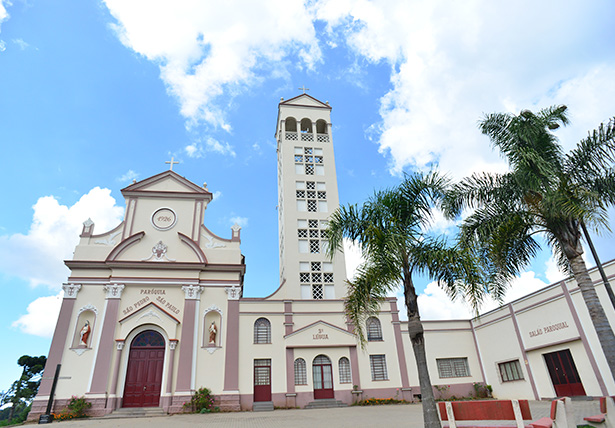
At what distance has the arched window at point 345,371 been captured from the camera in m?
22.4

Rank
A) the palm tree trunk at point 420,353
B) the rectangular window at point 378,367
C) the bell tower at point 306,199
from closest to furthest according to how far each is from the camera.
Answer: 1. the palm tree trunk at point 420,353
2. the rectangular window at point 378,367
3. the bell tower at point 306,199

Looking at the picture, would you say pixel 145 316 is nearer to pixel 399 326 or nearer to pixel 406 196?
pixel 399 326

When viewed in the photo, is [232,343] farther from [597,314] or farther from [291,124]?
[291,124]

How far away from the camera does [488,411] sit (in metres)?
7.27

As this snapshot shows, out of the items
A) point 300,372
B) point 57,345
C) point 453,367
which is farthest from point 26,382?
point 453,367

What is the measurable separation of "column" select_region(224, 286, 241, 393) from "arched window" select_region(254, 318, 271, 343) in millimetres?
1206


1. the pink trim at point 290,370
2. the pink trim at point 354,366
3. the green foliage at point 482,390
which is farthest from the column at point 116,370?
the green foliage at point 482,390

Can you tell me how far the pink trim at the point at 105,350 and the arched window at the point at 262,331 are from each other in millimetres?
7569

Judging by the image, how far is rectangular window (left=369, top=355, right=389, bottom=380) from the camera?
22.8m

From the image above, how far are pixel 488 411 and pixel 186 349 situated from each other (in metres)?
17.3

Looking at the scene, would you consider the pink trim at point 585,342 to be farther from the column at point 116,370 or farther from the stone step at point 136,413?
the column at point 116,370

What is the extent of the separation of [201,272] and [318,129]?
15.8 m

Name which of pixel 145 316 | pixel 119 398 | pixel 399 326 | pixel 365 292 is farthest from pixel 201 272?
pixel 365 292

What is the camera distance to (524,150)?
11.1m
